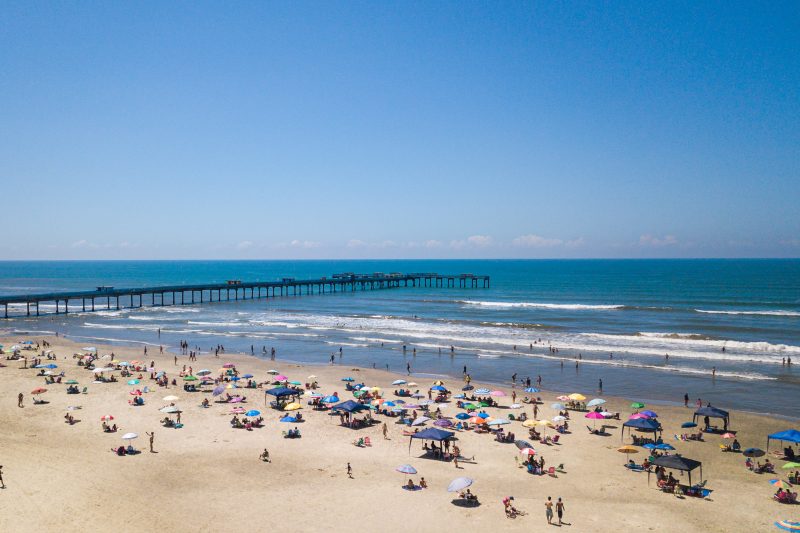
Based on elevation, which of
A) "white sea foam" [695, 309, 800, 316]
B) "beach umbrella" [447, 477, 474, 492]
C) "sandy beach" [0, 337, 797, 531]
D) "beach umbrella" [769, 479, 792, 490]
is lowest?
"sandy beach" [0, 337, 797, 531]

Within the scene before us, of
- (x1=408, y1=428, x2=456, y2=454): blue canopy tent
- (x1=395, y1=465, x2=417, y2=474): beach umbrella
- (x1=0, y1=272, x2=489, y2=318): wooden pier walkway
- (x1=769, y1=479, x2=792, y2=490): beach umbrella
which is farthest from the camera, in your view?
(x1=0, y1=272, x2=489, y2=318): wooden pier walkway

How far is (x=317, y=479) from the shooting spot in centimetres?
1934

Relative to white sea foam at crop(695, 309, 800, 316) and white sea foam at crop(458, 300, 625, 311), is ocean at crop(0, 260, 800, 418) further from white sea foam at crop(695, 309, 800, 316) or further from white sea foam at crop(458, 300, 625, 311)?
white sea foam at crop(458, 300, 625, 311)

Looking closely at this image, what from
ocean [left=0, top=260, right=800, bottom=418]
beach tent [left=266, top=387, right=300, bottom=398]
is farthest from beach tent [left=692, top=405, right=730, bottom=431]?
beach tent [left=266, top=387, right=300, bottom=398]

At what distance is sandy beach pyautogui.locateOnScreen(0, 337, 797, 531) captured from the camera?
16.2m

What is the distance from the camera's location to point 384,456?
21.7 meters

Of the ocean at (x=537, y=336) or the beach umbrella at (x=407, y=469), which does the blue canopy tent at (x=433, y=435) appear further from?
the ocean at (x=537, y=336)

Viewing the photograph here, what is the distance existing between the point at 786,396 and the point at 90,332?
2291 inches

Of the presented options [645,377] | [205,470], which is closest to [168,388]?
[205,470]

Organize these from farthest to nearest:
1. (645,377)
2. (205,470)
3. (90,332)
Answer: (90,332), (645,377), (205,470)

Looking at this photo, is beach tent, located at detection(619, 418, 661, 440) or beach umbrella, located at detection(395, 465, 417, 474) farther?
beach tent, located at detection(619, 418, 661, 440)

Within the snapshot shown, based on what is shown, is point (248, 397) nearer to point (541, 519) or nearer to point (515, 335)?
point (541, 519)

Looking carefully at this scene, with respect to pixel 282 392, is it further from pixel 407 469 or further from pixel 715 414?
pixel 715 414

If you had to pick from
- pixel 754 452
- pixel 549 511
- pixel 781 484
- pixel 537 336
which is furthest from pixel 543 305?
pixel 549 511
